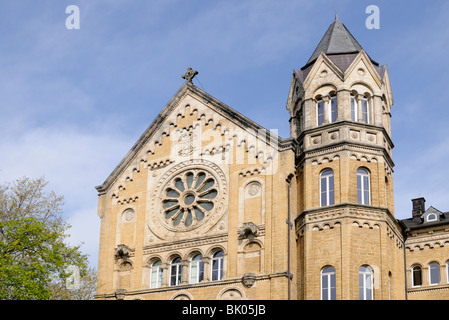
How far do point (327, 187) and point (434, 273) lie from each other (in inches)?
388

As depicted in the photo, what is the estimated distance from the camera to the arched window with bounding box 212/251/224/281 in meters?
43.1

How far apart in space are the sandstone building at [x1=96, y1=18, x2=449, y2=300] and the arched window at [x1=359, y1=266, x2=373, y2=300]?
2.0 inches

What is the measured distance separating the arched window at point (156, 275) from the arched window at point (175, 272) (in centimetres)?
78

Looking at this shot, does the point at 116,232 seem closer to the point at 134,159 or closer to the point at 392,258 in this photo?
the point at 134,159

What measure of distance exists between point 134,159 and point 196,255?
817cm

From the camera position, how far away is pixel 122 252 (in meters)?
46.2

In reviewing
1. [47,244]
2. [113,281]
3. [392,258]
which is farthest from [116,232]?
[392,258]

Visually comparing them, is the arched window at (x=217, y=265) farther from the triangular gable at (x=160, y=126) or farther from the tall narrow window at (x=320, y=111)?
the tall narrow window at (x=320, y=111)

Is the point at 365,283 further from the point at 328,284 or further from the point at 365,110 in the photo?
the point at 365,110

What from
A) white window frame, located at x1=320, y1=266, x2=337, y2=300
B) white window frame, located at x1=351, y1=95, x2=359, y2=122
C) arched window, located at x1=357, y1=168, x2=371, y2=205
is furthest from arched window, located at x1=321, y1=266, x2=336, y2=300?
white window frame, located at x1=351, y1=95, x2=359, y2=122
